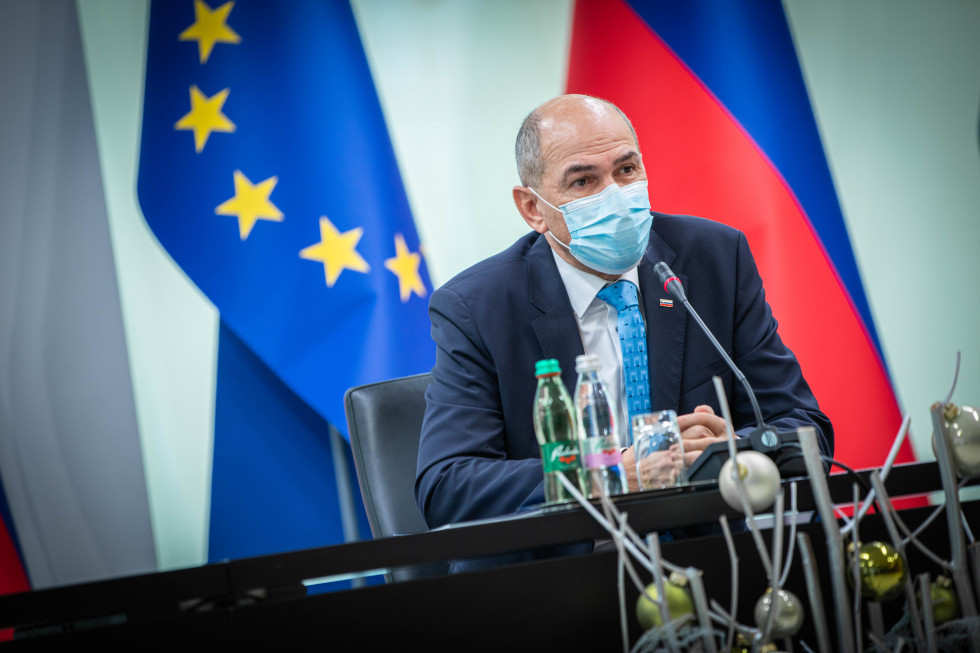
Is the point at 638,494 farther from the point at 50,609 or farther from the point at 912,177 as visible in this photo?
the point at 912,177

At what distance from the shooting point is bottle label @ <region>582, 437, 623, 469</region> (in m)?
1.07

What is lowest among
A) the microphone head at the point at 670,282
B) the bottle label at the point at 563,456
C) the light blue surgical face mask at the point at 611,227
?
the bottle label at the point at 563,456

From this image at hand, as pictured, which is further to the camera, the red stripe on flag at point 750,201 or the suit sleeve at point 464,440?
the red stripe on flag at point 750,201

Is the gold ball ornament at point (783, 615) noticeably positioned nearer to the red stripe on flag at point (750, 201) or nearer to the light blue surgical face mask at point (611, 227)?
the light blue surgical face mask at point (611, 227)

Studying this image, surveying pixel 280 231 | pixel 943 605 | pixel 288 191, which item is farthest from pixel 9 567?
pixel 943 605

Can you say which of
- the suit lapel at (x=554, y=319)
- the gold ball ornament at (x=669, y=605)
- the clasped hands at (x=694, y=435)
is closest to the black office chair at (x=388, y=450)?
the suit lapel at (x=554, y=319)

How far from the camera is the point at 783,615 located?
667 mm

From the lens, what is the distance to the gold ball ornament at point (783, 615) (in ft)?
2.17

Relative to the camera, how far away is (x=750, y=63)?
105 inches

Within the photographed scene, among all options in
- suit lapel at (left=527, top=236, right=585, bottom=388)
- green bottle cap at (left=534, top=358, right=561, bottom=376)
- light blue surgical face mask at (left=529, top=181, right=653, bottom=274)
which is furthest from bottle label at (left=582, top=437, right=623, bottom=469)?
light blue surgical face mask at (left=529, top=181, right=653, bottom=274)

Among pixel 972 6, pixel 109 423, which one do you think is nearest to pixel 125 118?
pixel 109 423

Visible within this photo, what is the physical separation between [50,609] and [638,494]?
603 mm

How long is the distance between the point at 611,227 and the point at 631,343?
24 centimetres

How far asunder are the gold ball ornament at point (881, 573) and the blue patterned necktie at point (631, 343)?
0.98 metres
